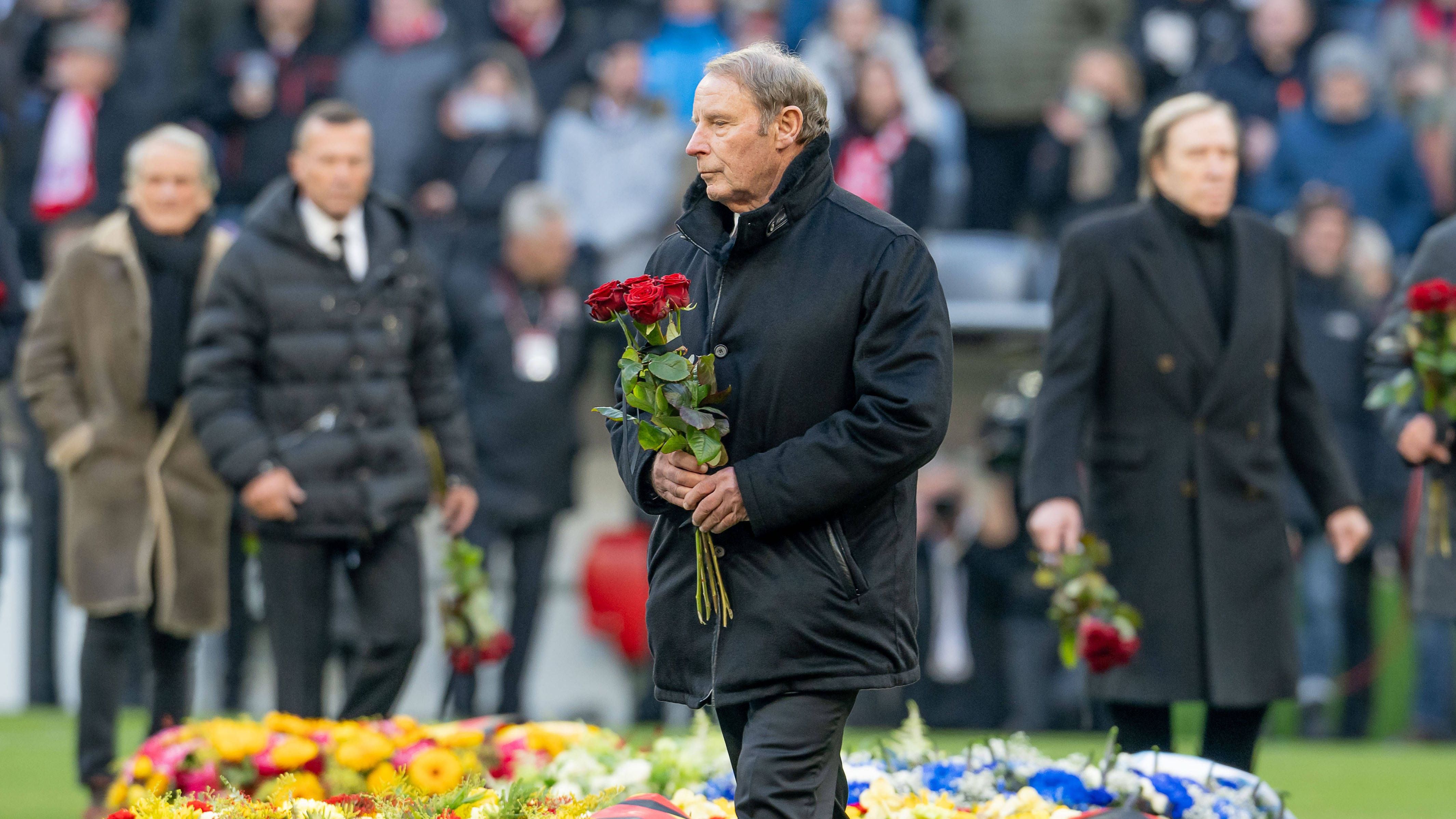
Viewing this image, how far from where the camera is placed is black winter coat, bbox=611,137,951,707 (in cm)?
415

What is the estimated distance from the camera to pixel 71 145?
1198 centimetres

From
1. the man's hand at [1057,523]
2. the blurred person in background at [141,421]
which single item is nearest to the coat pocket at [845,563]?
the man's hand at [1057,523]

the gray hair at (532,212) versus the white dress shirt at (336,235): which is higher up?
the gray hair at (532,212)

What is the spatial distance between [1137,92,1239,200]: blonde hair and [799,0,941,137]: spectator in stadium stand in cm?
506

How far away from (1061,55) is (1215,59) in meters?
0.88

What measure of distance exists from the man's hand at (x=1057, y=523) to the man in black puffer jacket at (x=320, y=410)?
2086mm

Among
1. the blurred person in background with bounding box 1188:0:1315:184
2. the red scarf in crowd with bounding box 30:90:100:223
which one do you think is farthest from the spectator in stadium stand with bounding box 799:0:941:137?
the red scarf in crowd with bounding box 30:90:100:223

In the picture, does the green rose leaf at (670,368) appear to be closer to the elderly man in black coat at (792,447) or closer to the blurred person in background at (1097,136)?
the elderly man in black coat at (792,447)

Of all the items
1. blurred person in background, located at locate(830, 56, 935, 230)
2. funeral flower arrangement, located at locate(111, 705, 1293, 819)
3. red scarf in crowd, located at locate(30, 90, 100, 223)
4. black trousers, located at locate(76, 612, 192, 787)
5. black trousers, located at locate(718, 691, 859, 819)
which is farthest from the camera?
red scarf in crowd, located at locate(30, 90, 100, 223)

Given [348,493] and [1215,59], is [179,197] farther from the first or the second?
[1215,59]

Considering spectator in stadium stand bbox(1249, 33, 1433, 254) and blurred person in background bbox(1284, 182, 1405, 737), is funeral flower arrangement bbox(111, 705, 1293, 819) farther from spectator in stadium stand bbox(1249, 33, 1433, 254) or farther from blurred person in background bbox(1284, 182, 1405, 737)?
spectator in stadium stand bbox(1249, 33, 1433, 254)

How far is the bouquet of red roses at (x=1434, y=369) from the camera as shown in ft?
20.7

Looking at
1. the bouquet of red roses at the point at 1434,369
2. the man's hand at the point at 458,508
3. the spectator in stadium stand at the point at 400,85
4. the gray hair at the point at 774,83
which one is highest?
the spectator in stadium stand at the point at 400,85

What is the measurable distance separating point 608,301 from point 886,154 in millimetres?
7271
